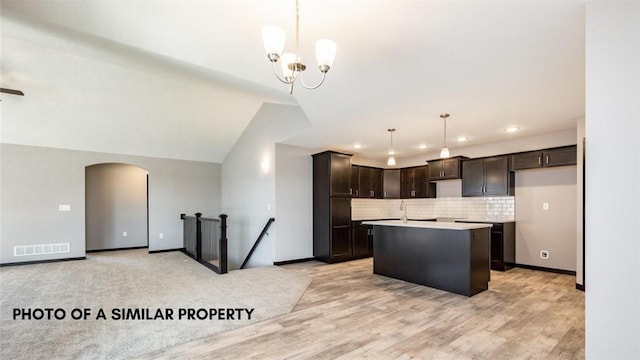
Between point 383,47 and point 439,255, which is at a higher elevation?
point 383,47

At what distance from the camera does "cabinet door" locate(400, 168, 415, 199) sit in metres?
7.46

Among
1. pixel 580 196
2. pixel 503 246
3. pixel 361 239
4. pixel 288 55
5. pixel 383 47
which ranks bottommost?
pixel 361 239

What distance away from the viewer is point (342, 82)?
3.35 metres

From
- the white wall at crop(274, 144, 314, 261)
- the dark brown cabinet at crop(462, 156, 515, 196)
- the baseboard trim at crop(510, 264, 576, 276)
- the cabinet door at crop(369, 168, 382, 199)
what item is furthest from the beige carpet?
the baseboard trim at crop(510, 264, 576, 276)

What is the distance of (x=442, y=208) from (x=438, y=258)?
2.94 m

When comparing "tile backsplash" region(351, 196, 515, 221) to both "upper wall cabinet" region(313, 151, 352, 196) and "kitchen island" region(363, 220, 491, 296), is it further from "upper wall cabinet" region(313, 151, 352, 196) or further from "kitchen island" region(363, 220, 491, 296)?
"kitchen island" region(363, 220, 491, 296)

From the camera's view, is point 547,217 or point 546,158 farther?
point 547,217

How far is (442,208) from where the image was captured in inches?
277

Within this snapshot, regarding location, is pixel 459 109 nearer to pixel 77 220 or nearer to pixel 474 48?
pixel 474 48

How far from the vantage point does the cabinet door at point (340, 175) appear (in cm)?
639

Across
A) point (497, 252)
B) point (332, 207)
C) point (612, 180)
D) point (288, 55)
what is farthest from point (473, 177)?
point (288, 55)

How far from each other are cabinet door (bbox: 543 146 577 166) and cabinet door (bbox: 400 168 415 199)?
278 centimetres

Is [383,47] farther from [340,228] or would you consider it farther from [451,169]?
[451,169]

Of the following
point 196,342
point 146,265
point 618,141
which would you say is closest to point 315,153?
point 146,265
